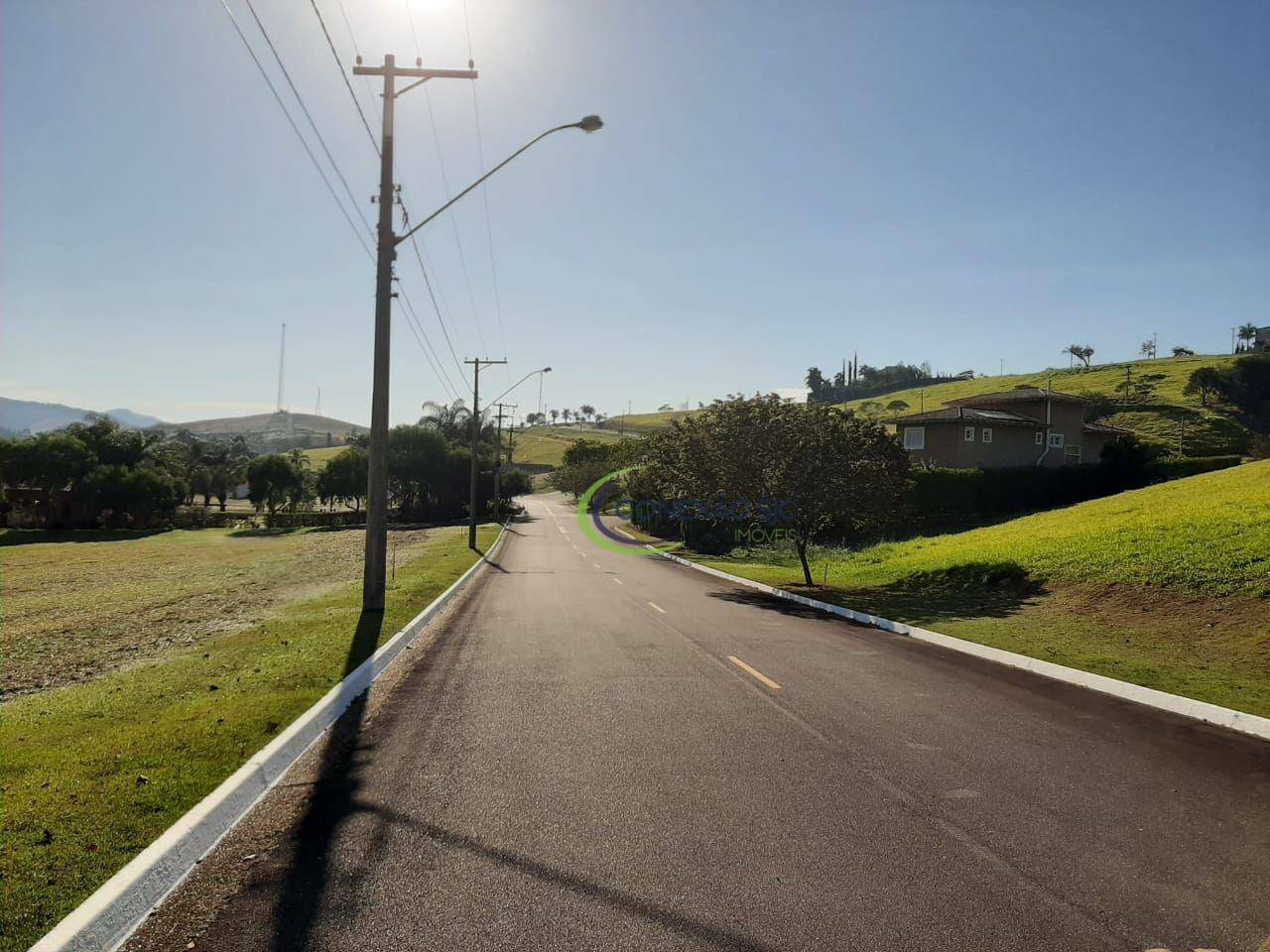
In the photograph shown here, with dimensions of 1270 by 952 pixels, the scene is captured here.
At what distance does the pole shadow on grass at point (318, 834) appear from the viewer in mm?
4020

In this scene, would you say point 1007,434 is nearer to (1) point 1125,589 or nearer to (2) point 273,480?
(1) point 1125,589

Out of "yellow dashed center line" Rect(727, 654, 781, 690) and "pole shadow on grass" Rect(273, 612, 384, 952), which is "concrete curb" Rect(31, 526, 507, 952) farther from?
"yellow dashed center line" Rect(727, 654, 781, 690)

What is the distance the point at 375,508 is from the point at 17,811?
932cm

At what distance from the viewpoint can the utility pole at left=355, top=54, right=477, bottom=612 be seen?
1428 centimetres

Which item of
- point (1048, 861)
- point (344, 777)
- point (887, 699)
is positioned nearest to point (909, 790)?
point (1048, 861)

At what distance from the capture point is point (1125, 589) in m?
16.1

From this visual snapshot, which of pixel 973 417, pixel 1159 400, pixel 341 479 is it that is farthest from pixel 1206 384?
pixel 341 479

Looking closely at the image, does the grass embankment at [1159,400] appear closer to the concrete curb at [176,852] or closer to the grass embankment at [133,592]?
the grass embankment at [133,592]

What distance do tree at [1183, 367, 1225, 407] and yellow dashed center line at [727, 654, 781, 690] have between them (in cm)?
10534

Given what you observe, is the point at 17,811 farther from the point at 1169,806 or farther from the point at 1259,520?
the point at 1259,520

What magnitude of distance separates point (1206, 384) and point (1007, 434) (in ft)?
195

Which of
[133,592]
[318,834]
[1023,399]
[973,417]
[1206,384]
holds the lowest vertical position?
[133,592]

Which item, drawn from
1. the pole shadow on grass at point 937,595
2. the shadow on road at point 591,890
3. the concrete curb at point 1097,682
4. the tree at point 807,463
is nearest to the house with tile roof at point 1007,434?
the tree at point 807,463

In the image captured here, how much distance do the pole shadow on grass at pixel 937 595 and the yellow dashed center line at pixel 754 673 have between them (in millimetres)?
6140
